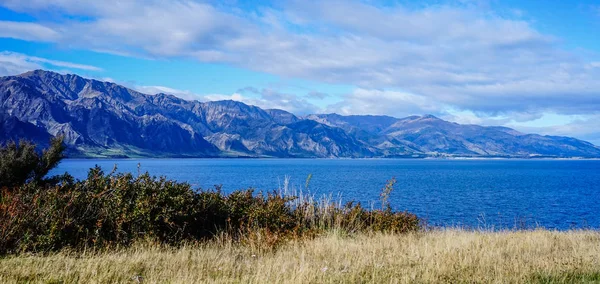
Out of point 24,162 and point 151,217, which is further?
point 24,162

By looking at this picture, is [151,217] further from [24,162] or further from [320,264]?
[24,162]

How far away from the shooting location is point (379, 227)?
49.1ft

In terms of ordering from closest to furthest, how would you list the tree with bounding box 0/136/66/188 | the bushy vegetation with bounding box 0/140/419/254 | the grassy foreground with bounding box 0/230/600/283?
the grassy foreground with bounding box 0/230/600/283
the bushy vegetation with bounding box 0/140/419/254
the tree with bounding box 0/136/66/188

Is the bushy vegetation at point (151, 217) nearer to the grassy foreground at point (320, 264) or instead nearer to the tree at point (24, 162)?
the grassy foreground at point (320, 264)

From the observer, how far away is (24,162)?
674 inches

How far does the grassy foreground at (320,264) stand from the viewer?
25.5ft

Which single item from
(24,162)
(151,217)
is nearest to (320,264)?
(151,217)

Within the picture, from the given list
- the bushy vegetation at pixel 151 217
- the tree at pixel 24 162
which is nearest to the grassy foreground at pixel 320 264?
the bushy vegetation at pixel 151 217

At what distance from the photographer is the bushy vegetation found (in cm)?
1038

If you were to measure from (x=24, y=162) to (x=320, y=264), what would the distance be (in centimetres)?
1335

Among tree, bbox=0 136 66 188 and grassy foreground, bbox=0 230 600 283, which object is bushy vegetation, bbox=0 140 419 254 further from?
tree, bbox=0 136 66 188

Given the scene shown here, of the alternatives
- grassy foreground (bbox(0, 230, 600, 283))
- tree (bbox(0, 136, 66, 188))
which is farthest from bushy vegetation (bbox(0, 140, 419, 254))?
tree (bbox(0, 136, 66, 188))

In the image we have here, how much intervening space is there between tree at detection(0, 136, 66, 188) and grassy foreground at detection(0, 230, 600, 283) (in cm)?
857

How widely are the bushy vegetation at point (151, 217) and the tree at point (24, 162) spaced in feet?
13.7
